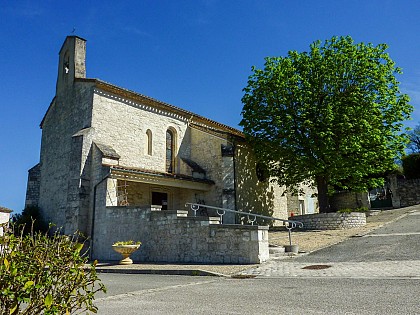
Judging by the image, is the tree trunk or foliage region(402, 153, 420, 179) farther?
foliage region(402, 153, 420, 179)

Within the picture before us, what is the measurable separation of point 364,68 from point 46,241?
19.1 m

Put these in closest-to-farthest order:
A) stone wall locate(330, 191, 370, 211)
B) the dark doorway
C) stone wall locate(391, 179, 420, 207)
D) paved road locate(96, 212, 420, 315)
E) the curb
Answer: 1. paved road locate(96, 212, 420, 315)
2. the curb
3. the dark doorway
4. stone wall locate(391, 179, 420, 207)
5. stone wall locate(330, 191, 370, 211)

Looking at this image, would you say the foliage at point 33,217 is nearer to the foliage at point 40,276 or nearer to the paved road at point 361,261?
the paved road at point 361,261

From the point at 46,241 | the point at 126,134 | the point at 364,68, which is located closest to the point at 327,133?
the point at 364,68

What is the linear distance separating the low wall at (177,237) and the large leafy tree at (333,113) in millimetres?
8752

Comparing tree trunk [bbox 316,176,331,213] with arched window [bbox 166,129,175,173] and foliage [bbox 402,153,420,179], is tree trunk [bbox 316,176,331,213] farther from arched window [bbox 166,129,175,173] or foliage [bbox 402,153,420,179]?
foliage [bbox 402,153,420,179]

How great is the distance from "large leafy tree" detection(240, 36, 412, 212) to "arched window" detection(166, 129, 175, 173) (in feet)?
17.4

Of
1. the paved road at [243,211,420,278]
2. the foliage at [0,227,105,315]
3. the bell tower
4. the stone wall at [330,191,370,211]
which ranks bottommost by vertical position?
the paved road at [243,211,420,278]

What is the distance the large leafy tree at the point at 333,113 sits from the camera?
704 inches

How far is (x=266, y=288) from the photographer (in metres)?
6.76

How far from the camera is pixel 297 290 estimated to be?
20.8 ft

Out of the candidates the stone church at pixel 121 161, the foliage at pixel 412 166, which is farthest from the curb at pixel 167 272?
the foliage at pixel 412 166

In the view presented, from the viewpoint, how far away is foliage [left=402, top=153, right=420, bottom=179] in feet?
104

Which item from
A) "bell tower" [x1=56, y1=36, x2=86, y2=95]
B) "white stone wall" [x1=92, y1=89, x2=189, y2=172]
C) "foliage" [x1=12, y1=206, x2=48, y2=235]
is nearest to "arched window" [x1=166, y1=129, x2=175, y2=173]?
"white stone wall" [x1=92, y1=89, x2=189, y2=172]
